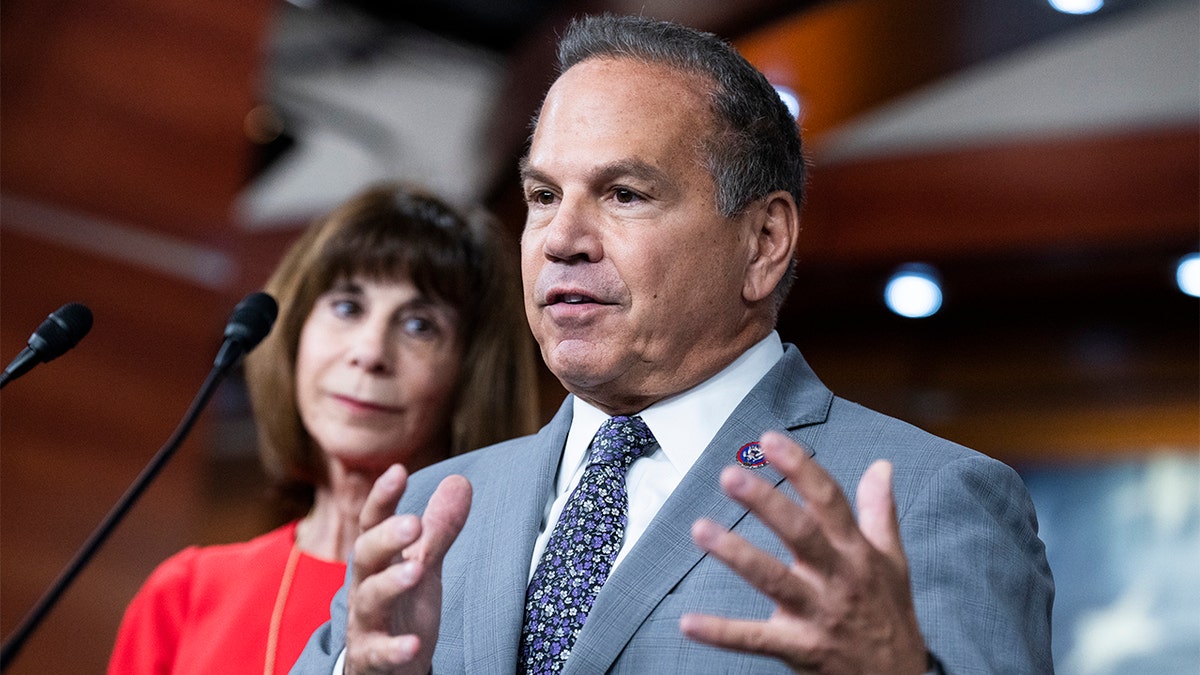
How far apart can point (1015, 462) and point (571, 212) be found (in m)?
4.69

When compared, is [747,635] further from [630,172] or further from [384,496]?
[630,172]

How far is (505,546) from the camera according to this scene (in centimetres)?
161

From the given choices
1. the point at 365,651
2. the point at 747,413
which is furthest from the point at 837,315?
the point at 365,651

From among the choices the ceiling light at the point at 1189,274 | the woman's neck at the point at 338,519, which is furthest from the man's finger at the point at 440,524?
the ceiling light at the point at 1189,274

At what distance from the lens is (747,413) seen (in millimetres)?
1638

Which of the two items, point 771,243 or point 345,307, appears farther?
point 345,307

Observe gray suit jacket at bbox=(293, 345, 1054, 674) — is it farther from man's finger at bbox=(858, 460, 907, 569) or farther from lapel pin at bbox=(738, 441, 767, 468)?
man's finger at bbox=(858, 460, 907, 569)

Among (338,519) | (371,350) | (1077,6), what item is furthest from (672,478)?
(1077,6)

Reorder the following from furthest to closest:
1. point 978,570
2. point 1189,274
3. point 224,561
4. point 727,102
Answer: point 1189,274 → point 224,561 → point 727,102 → point 978,570

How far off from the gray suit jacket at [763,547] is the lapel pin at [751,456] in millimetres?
11

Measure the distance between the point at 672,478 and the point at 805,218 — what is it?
14.3ft

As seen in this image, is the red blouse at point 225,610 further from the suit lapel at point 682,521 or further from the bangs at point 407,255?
the suit lapel at point 682,521

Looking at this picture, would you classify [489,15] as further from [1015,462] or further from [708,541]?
[708,541]

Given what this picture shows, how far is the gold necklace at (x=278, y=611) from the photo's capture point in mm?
2256
